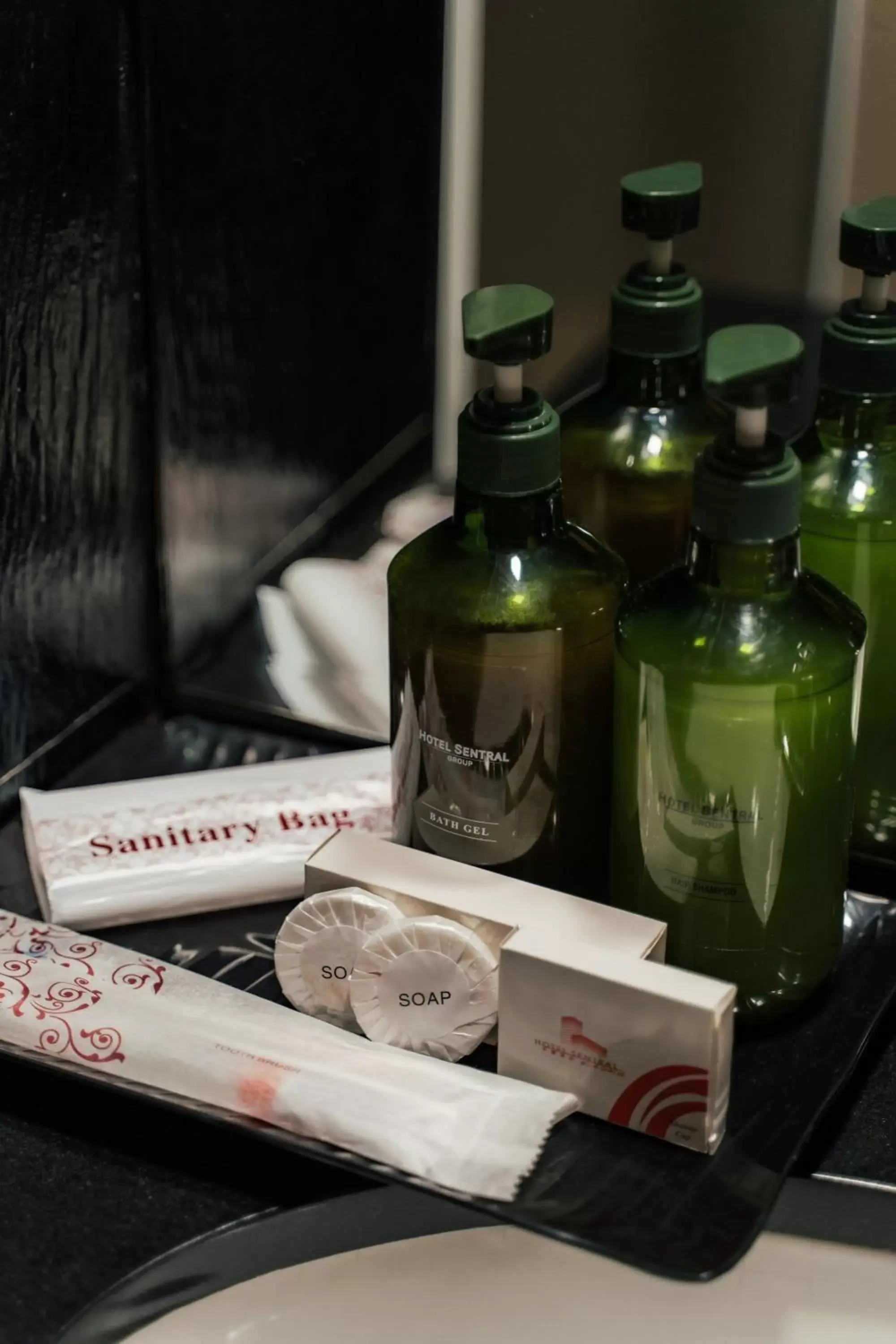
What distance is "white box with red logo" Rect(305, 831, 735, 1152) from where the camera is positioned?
53 centimetres

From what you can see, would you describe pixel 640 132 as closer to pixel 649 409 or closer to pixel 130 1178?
pixel 649 409

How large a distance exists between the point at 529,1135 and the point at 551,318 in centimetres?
26

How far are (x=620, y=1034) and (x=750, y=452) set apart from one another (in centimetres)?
18

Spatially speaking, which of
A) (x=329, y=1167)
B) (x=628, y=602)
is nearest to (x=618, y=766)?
(x=628, y=602)

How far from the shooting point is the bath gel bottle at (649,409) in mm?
621

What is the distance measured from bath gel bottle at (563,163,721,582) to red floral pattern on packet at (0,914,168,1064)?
0.24 metres

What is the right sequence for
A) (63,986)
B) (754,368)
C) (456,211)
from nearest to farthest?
(754,368)
(63,986)
(456,211)

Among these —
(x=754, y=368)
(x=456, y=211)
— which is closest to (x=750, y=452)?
(x=754, y=368)

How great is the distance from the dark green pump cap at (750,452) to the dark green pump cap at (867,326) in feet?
0.27

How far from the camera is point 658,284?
62 cm

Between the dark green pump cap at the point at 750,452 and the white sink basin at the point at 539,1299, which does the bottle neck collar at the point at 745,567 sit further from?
the white sink basin at the point at 539,1299

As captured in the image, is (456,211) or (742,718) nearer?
(742,718)

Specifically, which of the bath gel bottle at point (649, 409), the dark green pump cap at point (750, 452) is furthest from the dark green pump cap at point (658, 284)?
the dark green pump cap at point (750, 452)

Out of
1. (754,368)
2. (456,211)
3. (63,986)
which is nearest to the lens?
(754,368)
